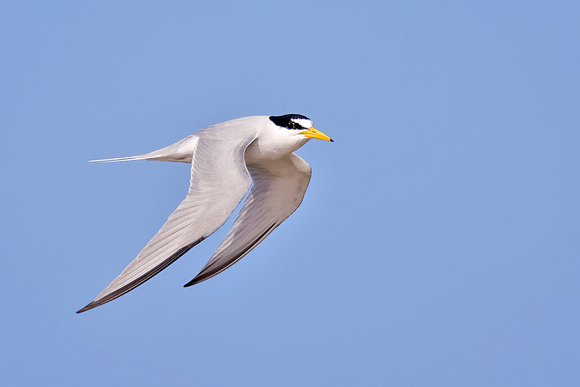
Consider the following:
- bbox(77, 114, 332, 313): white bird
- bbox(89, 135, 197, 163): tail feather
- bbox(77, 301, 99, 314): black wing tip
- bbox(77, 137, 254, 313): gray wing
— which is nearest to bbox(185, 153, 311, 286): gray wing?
bbox(77, 114, 332, 313): white bird

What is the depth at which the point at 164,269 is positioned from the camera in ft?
Result: 25.9

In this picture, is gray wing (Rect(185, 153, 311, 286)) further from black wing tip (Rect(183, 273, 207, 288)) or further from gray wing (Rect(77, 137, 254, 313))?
gray wing (Rect(77, 137, 254, 313))

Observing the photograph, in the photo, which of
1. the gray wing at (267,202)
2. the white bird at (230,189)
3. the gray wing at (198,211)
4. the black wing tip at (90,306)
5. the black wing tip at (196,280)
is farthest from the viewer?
the gray wing at (267,202)

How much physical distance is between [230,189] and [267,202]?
2.46 meters

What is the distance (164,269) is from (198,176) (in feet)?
4.04

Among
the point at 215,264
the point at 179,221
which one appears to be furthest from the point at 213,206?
the point at 215,264

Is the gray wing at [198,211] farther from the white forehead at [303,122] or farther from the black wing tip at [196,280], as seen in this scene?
the black wing tip at [196,280]

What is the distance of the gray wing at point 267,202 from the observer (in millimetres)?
10719

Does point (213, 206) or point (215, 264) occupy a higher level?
point (213, 206)

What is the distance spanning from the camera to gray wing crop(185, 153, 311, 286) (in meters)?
10.7

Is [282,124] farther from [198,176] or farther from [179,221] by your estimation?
[179,221]

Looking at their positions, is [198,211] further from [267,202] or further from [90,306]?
[267,202]

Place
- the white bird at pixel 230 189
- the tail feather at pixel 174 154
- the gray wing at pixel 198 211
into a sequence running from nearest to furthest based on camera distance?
the gray wing at pixel 198 211
the white bird at pixel 230 189
the tail feather at pixel 174 154

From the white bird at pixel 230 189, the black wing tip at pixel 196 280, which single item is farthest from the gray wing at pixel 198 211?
the black wing tip at pixel 196 280
